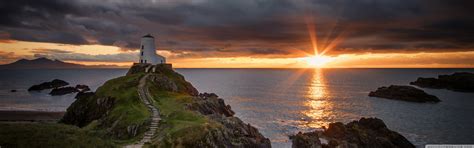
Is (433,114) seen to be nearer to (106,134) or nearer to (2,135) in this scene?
(106,134)

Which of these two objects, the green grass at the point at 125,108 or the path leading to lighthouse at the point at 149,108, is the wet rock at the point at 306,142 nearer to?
the path leading to lighthouse at the point at 149,108

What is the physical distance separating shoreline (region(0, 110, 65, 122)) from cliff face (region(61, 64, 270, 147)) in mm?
18740

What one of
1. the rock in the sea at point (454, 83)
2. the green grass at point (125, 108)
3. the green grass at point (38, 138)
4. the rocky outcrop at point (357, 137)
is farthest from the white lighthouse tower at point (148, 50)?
the rock in the sea at point (454, 83)

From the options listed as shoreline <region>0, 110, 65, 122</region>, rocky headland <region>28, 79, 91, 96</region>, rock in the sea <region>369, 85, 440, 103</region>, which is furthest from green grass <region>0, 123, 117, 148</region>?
rocky headland <region>28, 79, 91, 96</region>

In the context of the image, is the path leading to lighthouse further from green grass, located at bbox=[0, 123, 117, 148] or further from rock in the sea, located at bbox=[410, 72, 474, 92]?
rock in the sea, located at bbox=[410, 72, 474, 92]

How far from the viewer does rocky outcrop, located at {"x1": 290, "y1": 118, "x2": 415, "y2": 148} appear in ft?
127

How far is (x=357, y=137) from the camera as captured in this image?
4303 centimetres

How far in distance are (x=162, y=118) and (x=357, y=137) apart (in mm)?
30467

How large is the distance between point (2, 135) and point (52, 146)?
12.0 ft

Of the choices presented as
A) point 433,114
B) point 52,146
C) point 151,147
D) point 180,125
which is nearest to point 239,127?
point 180,125

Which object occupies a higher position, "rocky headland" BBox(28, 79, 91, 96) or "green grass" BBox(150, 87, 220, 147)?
"green grass" BBox(150, 87, 220, 147)

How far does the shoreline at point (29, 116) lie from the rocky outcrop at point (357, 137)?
2204 inches

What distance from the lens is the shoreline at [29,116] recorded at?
6124 centimetres

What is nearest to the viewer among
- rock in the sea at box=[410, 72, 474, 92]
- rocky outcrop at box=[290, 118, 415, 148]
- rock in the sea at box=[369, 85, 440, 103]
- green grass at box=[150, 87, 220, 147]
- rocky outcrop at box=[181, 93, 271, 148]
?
green grass at box=[150, 87, 220, 147]
